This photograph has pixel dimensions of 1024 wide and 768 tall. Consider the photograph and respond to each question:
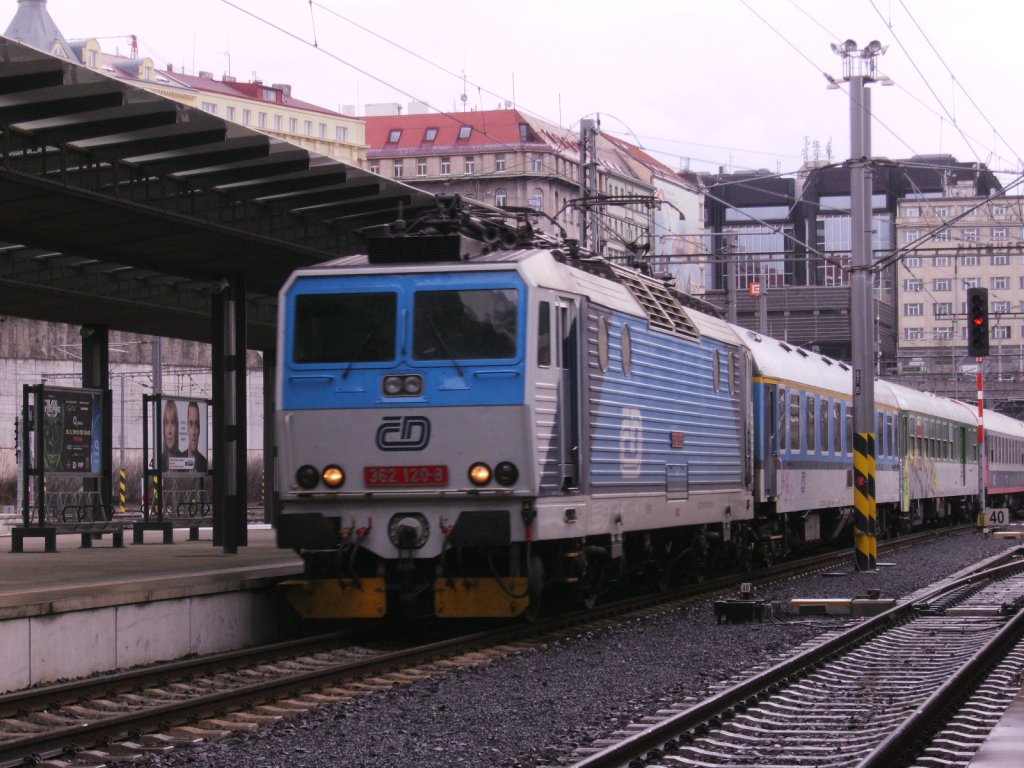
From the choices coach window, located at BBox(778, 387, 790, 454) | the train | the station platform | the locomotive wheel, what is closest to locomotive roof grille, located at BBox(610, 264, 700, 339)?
the train

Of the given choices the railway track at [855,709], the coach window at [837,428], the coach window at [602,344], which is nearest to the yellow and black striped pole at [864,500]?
the coach window at [837,428]

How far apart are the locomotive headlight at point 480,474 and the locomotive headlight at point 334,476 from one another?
1.15m

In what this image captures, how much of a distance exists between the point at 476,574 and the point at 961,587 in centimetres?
930

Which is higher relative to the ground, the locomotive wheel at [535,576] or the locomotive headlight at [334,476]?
the locomotive headlight at [334,476]

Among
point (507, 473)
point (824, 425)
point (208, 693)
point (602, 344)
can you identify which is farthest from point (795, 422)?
point (208, 693)

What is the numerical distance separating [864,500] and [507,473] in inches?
429

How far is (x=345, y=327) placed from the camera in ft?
46.2

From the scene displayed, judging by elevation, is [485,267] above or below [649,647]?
above

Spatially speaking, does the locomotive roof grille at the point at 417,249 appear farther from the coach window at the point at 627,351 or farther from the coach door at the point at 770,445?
the coach door at the point at 770,445

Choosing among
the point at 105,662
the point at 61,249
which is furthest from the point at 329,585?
the point at 61,249

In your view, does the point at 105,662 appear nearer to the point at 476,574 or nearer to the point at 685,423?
the point at 476,574

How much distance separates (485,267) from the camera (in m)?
13.8

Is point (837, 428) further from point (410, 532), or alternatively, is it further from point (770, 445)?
point (410, 532)

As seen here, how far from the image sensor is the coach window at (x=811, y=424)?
84.5ft
